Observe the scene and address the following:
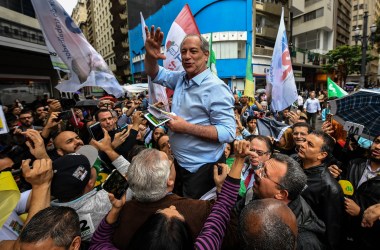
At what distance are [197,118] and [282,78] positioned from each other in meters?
3.83

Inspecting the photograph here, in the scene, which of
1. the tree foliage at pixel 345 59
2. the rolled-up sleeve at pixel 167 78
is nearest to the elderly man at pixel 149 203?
the rolled-up sleeve at pixel 167 78

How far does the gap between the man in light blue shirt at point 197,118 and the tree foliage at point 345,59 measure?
1412 inches

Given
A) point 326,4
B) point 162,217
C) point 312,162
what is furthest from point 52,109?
point 326,4

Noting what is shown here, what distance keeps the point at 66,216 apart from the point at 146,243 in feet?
1.82

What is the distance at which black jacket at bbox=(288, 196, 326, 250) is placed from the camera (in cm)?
155

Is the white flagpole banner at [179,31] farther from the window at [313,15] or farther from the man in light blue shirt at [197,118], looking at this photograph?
the window at [313,15]

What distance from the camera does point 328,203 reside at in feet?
7.02

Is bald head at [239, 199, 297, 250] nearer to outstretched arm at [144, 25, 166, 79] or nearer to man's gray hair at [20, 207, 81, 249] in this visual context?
man's gray hair at [20, 207, 81, 249]

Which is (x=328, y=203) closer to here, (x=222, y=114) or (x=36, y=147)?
(x=222, y=114)

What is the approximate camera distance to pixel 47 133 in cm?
325

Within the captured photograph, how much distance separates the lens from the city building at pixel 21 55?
10.5 meters

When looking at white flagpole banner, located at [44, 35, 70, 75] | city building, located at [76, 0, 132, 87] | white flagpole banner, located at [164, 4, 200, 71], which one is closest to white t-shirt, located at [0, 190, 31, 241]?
white flagpole banner, located at [44, 35, 70, 75]

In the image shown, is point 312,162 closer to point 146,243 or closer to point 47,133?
point 146,243

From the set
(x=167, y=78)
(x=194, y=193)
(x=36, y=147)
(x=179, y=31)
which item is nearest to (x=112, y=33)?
(x=179, y=31)
